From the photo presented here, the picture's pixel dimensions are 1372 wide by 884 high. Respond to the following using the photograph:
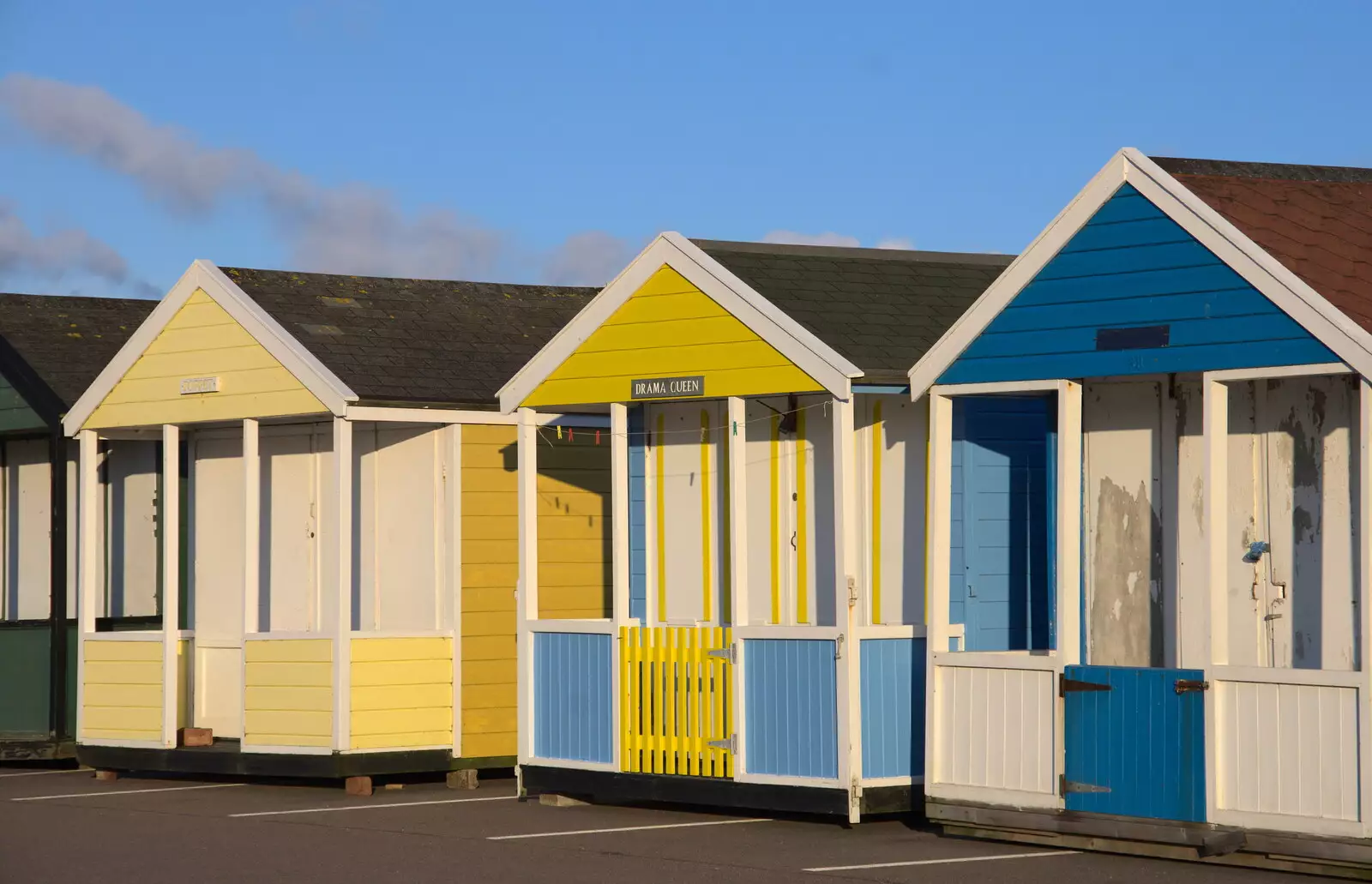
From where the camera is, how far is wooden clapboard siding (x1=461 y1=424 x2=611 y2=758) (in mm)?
16078

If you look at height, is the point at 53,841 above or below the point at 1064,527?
below

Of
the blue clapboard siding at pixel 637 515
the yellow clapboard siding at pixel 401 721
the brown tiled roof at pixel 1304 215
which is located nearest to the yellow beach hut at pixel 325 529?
the yellow clapboard siding at pixel 401 721

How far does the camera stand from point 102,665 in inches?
683

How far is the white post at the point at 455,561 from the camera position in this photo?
15961 millimetres

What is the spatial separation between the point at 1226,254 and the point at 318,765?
803 cm

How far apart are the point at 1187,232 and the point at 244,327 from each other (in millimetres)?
8011

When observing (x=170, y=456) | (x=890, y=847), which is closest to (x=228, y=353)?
(x=170, y=456)

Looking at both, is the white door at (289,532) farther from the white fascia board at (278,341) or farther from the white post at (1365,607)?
the white post at (1365,607)

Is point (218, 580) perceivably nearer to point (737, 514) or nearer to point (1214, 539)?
point (737, 514)

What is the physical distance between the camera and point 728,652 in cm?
1353

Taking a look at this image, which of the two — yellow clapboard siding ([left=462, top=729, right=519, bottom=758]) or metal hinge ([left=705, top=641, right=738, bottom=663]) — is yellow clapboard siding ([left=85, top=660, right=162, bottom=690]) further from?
metal hinge ([left=705, top=641, right=738, bottom=663])

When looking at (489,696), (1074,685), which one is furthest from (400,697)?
(1074,685)

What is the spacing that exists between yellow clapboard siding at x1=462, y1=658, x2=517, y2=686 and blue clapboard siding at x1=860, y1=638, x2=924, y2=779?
4.15 m

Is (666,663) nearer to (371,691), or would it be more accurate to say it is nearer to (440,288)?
(371,691)
